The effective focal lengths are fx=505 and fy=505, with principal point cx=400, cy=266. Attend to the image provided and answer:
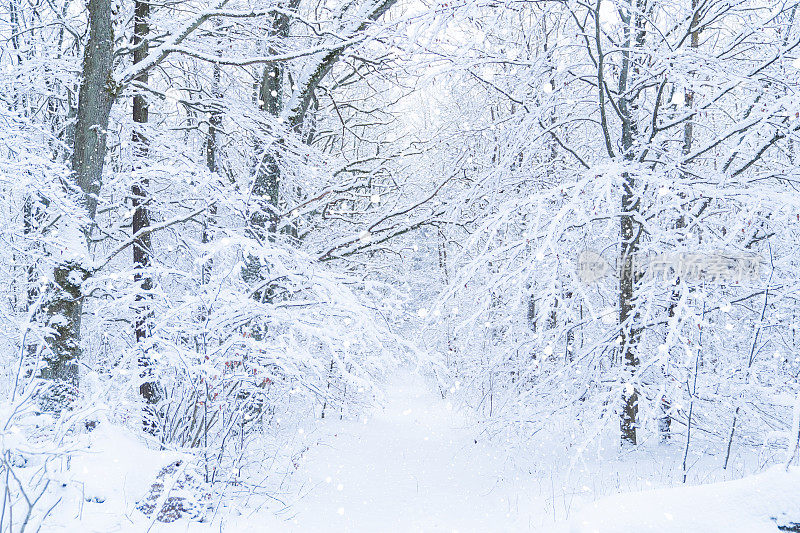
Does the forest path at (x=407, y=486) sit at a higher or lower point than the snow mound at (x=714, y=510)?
lower

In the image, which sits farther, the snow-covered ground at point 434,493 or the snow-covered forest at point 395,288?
the snow-covered forest at point 395,288

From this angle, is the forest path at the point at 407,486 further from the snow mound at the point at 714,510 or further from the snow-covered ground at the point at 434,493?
the snow mound at the point at 714,510

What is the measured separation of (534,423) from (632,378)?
4.77 feet

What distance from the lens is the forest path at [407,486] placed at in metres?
5.32

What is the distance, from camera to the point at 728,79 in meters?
5.38

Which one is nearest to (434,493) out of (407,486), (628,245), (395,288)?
(407,486)

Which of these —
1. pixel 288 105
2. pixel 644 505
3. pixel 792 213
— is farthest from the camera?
pixel 288 105

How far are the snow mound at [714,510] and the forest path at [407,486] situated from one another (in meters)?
2.28

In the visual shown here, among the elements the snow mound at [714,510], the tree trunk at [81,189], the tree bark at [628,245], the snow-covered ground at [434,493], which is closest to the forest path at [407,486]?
the snow-covered ground at [434,493]

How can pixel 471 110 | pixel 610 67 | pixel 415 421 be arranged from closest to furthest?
pixel 610 67 → pixel 471 110 → pixel 415 421

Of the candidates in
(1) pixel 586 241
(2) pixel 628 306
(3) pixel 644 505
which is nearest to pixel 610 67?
(1) pixel 586 241

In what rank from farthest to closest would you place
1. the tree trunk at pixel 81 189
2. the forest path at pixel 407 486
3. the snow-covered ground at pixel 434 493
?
1. the forest path at pixel 407 486
2. the tree trunk at pixel 81 189
3. the snow-covered ground at pixel 434 493

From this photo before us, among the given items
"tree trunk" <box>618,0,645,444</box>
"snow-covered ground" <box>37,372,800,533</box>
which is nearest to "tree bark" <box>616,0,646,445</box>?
"tree trunk" <box>618,0,645,444</box>

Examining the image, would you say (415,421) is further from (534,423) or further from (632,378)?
(632,378)
